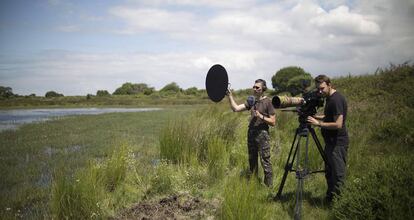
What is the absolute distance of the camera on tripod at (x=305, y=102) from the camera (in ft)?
13.5

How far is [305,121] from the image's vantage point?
4.22m

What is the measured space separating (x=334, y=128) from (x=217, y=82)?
1.94m

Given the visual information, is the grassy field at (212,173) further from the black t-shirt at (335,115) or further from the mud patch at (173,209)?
the black t-shirt at (335,115)

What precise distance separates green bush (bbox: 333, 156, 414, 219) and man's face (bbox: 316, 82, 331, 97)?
45.7 inches

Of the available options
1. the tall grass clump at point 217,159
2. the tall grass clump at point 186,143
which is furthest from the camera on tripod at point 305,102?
the tall grass clump at point 186,143

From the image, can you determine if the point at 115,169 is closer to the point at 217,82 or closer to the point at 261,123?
the point at 217,82

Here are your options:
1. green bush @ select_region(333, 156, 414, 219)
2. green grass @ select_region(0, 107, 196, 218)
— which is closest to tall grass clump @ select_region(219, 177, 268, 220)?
green bush @ select_region(333, 156, 414, 219)

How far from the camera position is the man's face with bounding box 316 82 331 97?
168 inches

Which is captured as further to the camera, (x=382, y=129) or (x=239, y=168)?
(x=382, y=129)

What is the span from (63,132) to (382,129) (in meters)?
13.0

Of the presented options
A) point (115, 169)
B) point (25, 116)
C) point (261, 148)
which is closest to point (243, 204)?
point (261, 148)

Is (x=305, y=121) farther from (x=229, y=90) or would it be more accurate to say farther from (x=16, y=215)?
(x=16, y=215)

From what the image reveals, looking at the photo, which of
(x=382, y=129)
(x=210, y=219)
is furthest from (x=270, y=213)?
(x=382, y=129)

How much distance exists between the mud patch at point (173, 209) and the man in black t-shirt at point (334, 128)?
186 cm
